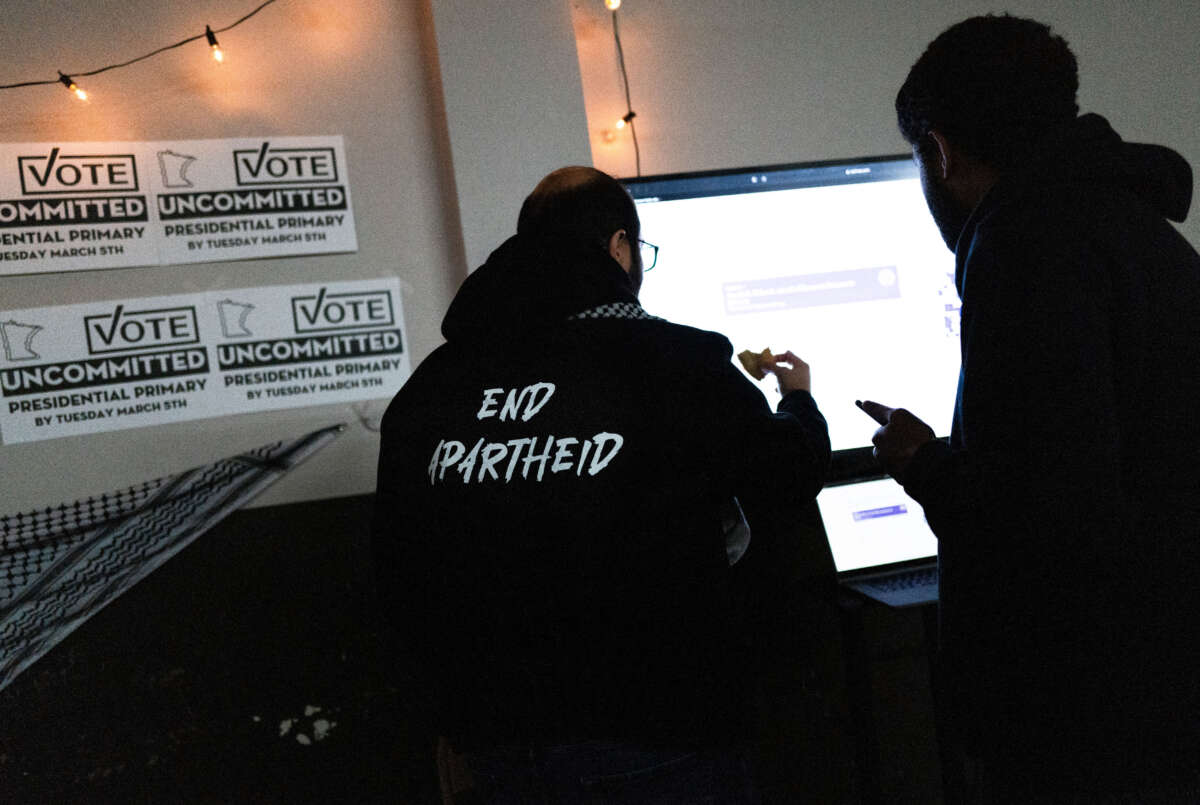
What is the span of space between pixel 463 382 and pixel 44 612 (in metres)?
0.65

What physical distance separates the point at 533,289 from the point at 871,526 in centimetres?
102

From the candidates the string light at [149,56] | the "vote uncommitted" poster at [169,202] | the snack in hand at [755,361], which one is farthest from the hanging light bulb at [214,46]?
the snack in hand at [755,361]

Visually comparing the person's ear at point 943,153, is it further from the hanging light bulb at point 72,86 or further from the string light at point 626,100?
the hanging light bulb at point 72,86

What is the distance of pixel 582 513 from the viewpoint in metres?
0.99

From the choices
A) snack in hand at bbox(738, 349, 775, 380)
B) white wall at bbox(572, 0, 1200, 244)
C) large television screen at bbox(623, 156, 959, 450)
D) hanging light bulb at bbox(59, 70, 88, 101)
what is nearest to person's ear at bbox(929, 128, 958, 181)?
snack in hand at bbox(738, 349, 775, 380)

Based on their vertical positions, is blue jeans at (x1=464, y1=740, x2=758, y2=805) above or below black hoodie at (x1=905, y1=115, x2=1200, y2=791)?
below

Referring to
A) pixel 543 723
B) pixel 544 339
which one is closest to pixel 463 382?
pixel 544 339

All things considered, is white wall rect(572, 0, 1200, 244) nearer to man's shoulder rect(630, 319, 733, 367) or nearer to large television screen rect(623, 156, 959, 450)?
large television screen rect(623, 156, 959, 450)

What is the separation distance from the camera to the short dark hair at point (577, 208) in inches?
A: 47.9

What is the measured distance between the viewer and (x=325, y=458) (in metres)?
1.99

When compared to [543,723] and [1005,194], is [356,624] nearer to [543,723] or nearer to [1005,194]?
[543,723]

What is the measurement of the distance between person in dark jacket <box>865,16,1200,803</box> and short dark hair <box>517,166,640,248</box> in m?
0.47

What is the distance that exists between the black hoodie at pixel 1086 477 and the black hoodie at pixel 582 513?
25 cm

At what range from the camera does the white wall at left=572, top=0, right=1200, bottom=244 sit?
2.23m
